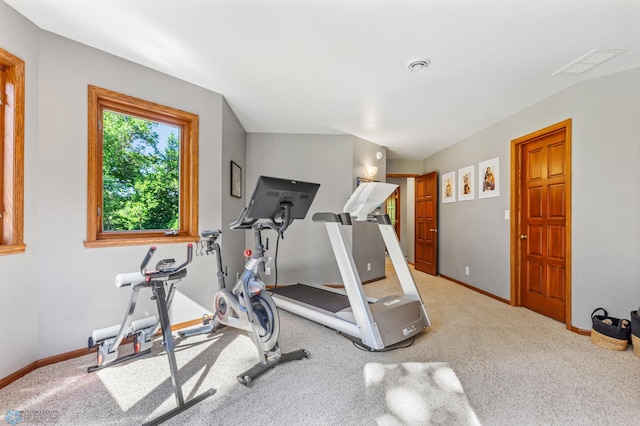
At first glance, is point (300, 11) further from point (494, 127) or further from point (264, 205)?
point (494, 127)

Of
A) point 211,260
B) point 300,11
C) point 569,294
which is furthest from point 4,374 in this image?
point 569,294

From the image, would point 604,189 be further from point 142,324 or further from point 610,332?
point 142,324

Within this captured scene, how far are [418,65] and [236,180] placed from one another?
2451mm

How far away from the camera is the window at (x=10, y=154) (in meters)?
1.87

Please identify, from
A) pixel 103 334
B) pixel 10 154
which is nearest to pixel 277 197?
pixel 103 334

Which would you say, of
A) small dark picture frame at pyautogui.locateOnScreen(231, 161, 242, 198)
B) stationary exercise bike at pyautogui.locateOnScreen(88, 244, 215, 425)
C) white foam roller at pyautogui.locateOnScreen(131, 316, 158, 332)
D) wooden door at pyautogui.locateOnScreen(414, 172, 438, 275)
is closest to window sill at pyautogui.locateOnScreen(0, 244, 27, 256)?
stationary exercise bike at pyautogui.locateOnScreen(88, 244, 215, 425)

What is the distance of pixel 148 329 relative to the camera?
2102 millimetres

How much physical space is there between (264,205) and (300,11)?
1274 millimetres

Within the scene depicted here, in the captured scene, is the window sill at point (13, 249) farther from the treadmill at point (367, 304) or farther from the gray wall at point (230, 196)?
the treadmill at point (367, 304)

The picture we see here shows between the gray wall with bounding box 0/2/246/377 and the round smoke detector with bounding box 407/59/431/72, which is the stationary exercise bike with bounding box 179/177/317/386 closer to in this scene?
the gray wall with bounding box 0/2/246/377

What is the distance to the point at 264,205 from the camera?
1942 millimetres

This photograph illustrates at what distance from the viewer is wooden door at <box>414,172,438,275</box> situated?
5.46 meters

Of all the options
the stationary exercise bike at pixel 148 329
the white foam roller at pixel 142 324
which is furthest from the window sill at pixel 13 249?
the white foam roller at pixel 142 324
